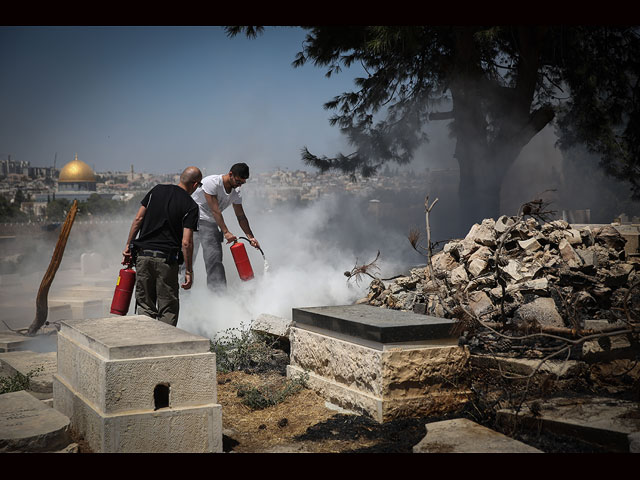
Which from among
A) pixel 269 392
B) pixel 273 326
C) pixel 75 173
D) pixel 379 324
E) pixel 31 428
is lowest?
pixel 269 392

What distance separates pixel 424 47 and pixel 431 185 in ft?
35.9

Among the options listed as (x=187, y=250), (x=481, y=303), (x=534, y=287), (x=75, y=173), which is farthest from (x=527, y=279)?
(x=75, y=173)

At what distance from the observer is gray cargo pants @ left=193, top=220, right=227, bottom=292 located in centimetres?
736

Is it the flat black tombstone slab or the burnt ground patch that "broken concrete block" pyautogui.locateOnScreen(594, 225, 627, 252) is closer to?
the flat black tombstone slab

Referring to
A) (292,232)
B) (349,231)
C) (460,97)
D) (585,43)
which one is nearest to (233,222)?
(292,232)

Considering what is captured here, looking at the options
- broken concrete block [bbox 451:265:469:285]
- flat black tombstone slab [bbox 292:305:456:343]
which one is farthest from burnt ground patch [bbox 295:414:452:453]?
broken concrete block [bbox 451:265:469:285]

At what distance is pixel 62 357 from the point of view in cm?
434

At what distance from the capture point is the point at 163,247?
5.45 metres

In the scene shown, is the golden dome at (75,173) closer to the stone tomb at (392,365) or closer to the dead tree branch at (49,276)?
the dead tree branch at (49,276)

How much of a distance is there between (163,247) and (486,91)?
8928 mm

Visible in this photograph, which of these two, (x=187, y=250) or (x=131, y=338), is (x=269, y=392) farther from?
(x=131, y=338)

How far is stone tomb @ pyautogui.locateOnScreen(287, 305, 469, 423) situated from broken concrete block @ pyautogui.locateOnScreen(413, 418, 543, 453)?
455 mm

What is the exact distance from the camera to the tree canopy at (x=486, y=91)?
1182 cm
